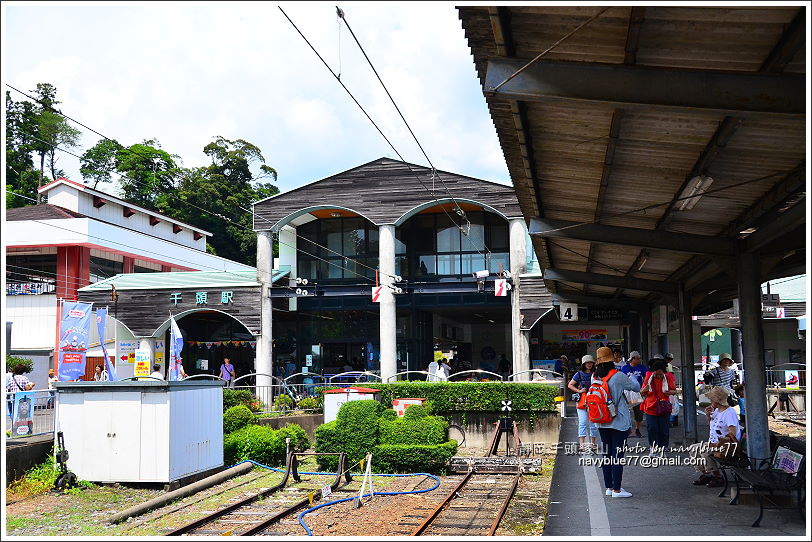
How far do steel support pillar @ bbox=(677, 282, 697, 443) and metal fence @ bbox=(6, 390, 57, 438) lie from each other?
12.1 meters

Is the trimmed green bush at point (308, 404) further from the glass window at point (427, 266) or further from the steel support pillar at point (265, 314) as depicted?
the glass window at point (427, 266)

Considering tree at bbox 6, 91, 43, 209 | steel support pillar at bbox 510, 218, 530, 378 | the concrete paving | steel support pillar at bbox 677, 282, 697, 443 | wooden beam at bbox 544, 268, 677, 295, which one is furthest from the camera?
tree at bbox 6, 91, 43, 209

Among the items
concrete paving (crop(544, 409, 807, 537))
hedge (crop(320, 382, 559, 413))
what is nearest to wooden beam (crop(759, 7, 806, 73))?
concrete paving (crop(544, 409, 807, 537))

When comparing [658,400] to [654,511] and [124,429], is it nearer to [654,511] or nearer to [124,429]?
[654,511]

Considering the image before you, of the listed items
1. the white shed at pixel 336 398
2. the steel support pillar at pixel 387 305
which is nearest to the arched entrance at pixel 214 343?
the steel support pillar at pixel 387 305

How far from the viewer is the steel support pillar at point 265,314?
3441cm

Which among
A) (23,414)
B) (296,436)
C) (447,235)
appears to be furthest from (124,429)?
(447,235)

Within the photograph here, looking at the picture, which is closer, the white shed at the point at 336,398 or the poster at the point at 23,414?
the poster at the point at 23,414

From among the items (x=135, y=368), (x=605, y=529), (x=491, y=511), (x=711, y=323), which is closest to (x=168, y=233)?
(x=135, y=368)

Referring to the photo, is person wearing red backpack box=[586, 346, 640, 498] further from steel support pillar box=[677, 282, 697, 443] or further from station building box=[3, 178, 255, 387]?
station building box=[3, 178, 255, 387]

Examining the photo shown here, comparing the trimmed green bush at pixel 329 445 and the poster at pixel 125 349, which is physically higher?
the poster at pixel 125 349

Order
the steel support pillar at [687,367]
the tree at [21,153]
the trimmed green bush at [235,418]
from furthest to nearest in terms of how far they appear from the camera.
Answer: the tree at [21,153]
the trimmed green bush at [235,418]
the steel support pillar at [687,367]

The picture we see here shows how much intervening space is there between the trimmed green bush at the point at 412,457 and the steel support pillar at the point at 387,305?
48.1 ft

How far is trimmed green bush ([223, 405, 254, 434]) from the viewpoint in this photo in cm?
2039
